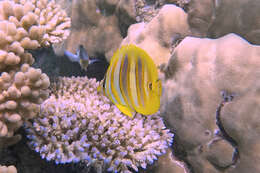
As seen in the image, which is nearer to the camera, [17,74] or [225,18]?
[17,74]

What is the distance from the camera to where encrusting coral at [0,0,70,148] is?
217cm

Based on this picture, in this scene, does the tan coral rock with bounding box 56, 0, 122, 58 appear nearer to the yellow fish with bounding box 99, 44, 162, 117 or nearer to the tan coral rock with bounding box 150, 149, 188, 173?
the tan coral rock with bounding box 150, 149, 188, 173

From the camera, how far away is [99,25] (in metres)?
4.61

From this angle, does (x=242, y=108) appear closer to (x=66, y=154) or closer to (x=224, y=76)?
(x=224, y=76)

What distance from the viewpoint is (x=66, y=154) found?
7.71 feet

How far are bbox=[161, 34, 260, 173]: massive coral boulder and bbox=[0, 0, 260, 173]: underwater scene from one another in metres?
0.01

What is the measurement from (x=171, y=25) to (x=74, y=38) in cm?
255

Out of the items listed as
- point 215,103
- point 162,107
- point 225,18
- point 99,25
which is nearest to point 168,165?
point 162,107

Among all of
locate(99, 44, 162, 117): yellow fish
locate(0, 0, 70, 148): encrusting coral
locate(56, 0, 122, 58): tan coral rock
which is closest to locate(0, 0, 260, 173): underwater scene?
locate(0, 0, 70, 148): encrusting coral

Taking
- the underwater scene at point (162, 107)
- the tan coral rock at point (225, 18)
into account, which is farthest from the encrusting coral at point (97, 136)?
the tan coral rock at point (225, 18)

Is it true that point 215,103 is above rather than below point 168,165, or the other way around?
above

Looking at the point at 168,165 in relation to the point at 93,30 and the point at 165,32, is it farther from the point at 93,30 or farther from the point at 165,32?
the point at 93,30

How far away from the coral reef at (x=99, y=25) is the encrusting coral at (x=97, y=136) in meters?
1.91

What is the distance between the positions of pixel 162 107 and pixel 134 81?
6.18 feet
